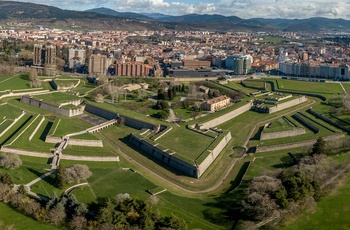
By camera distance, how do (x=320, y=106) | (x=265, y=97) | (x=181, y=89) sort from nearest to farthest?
(x=320, y=106)
(x=265, y=97)
(x=181, y=89)

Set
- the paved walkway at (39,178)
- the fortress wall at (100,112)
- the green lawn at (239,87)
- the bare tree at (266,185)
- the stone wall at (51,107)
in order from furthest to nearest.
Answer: the green lawn at (239,87) → the stone wall at (51,107) → the fortress wall at (100,112) → the paved walkway at (39,178) → the bare tree at (266,185)

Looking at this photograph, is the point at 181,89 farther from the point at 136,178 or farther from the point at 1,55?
the point at 1,55

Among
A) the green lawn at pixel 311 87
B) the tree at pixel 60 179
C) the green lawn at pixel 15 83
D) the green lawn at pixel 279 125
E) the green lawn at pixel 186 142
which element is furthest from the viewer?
the green lawn at pixel 311 87

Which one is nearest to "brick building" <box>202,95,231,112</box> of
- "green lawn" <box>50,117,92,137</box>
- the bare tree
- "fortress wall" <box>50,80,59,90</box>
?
"green lawn" <box>50,117,92,137</box>

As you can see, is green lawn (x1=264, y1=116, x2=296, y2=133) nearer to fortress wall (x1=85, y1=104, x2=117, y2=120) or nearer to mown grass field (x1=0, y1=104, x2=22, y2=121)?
fortress wall (x1=85, y1=104, x2=117, y2=120)

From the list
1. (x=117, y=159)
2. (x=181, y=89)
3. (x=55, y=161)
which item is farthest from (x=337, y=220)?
(x=181, y=89)

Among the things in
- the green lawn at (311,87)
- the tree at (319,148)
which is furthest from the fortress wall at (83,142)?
the green lawn at (311,87)

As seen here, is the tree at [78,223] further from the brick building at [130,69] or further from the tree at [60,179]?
the brick building at [130,69]
